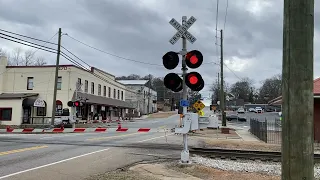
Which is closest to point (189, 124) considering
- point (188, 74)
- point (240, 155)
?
point (188, 74)

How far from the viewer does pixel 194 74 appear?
10359mm

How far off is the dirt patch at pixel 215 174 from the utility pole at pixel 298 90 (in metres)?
6.26

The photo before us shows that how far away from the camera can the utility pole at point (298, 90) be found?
11.2 ft

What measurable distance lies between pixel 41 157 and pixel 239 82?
16182 centimetres

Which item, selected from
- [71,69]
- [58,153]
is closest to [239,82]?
[71,69]

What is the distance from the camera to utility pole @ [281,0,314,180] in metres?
3.43

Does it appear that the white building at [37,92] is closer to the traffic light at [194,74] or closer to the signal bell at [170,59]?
the signal bell at [170,59]

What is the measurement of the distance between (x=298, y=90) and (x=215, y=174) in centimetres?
718

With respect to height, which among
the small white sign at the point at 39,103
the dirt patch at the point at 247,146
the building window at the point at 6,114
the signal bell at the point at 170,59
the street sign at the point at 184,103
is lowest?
the dirt patch at the point at 247,146

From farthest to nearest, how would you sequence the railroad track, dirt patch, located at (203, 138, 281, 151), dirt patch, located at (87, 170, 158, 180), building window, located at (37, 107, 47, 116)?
building window, located at (37, 107, 47, 116), dirt patch, located at (203, 138, 281, 151), the railroad track, dirt patch, located at (87, 170, 158, 180)

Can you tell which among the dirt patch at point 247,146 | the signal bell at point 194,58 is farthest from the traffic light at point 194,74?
the dirt patch at point 247,146

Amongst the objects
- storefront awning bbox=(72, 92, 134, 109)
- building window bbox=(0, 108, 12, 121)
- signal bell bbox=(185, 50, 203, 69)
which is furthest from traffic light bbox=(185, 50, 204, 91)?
building window bbox=(0, 108, 12, 121)

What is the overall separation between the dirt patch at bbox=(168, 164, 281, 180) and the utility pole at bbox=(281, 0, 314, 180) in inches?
246

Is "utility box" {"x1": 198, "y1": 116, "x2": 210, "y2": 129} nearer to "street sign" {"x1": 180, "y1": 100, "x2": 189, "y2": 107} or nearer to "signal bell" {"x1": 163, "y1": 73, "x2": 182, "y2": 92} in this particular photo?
"street sign" {"x1": 180, "y1": 100, "x2": 189, "y2": 107}
